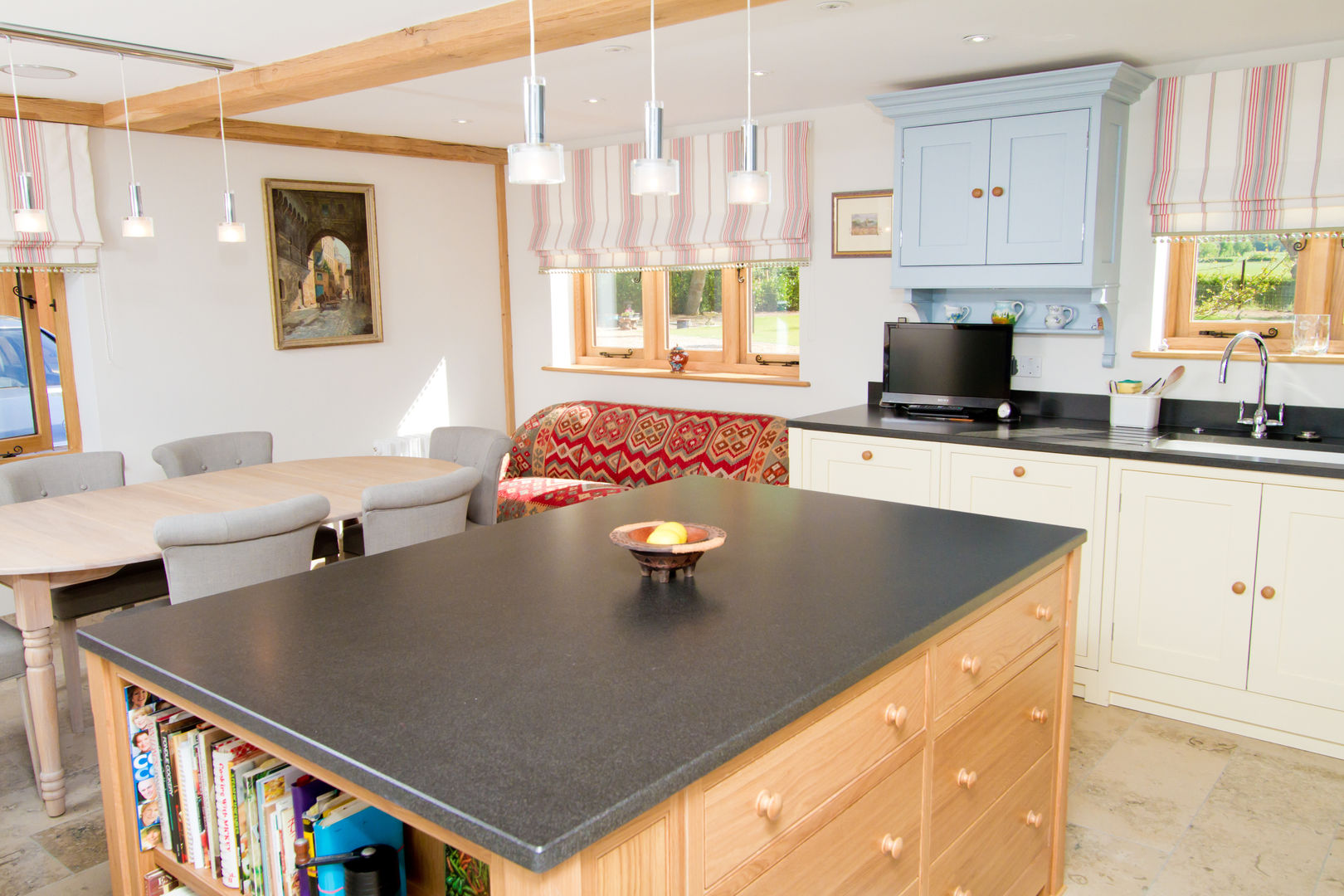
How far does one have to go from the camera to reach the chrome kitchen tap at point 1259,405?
3.42 metres

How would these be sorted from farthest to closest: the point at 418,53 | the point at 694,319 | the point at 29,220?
the point at 694,319
the point at 29,220
the point at 418,53

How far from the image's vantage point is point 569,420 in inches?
222

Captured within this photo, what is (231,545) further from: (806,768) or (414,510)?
(806,768)

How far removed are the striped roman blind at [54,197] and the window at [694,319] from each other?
105 inches

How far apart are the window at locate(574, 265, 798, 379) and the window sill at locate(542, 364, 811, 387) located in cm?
5

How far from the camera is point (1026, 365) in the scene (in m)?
4.16

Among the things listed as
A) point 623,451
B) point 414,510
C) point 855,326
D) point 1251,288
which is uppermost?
point 1251,288

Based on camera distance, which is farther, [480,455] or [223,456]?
[223,456]

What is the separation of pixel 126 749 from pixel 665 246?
4.00 meters

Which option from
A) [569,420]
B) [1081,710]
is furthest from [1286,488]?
[569,420]

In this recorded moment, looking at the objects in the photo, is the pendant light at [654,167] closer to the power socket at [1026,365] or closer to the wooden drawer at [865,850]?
the wooden drawer at [865,850]

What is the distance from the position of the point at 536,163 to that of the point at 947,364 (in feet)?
9.00

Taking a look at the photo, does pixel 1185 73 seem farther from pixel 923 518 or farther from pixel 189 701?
pixel 189 701

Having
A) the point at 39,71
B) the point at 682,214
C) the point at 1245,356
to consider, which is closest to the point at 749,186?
the point at 1245,356
